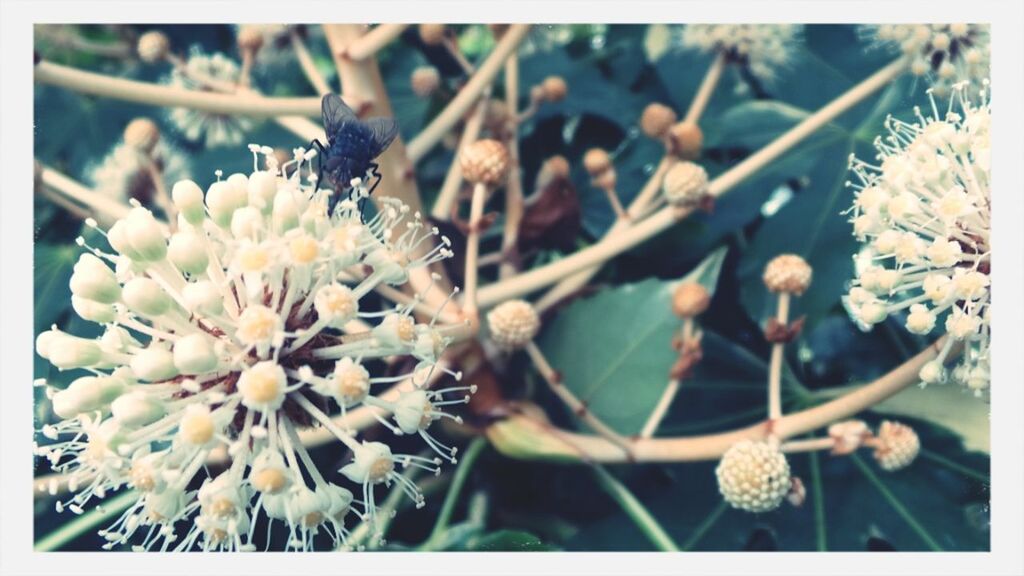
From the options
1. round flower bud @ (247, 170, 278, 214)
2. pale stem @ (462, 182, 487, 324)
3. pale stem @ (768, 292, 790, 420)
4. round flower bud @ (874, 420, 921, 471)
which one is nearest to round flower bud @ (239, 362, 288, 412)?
round flower bud @ (247, 170, 278, 214)

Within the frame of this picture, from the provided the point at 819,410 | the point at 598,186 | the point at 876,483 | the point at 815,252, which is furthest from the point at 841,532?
the point at 598,186

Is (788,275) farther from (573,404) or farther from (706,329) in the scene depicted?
(573,404)

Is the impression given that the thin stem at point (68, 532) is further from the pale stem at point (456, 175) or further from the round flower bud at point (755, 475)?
the round flower bud at point (755, 475)

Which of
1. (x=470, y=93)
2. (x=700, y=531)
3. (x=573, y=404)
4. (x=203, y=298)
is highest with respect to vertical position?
(x=470, y=93)

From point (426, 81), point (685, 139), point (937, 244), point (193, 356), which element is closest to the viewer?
point (193, 356)

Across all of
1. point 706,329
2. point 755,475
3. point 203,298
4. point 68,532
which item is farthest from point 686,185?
point 68,532

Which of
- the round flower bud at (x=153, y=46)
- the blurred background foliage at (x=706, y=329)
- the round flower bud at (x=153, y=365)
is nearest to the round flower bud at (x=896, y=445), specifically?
the blurred background foliage at (x=706, y=329)

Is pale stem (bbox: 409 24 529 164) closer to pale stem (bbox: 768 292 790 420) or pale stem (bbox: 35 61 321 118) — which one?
pale stem (bbox: 35 61 321 118)
